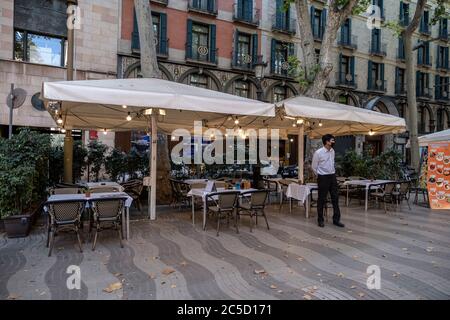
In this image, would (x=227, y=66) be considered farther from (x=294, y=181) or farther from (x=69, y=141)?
(x=69, y=141)

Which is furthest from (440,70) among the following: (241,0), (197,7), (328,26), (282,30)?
(328,26)

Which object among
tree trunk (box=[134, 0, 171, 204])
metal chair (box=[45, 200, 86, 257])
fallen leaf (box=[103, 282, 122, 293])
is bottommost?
fallen leaf (box=[103, 282, 122, 293])

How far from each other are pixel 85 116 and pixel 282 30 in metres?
18.3

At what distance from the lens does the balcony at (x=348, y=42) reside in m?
25.5

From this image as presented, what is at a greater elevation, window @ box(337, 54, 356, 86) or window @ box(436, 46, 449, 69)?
window @ box(436, 46, 449, 69)

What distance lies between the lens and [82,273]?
4.14 meters

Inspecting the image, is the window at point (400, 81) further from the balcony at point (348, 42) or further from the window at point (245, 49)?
the window at point (245, 49)

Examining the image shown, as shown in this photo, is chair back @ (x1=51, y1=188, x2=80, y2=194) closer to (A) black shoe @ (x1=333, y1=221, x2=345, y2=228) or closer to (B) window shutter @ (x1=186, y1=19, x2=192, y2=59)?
(A) black shoe @ (x1=333, y1=221, x2=345, y2=228)

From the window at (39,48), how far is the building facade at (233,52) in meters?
0.05

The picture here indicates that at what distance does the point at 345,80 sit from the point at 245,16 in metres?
9.82

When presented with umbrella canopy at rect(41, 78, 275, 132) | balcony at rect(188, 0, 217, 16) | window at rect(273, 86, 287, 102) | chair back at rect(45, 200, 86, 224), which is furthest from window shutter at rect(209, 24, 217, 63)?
chair back at rect(45, 200, 86, 224)

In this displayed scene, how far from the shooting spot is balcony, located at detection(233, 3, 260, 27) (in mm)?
21406

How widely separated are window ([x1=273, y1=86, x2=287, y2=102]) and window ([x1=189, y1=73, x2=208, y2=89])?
5.45 meters

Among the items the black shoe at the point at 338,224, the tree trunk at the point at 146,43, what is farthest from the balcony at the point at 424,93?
the tree trunk at the point at 146,43
